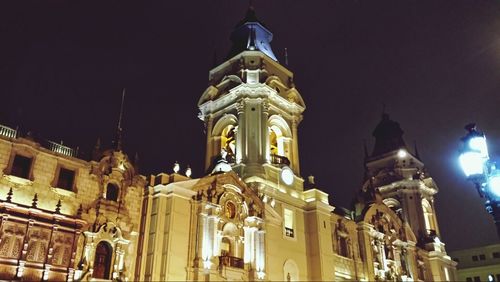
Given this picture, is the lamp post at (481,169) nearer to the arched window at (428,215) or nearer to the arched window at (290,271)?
the arched window at (290,271)

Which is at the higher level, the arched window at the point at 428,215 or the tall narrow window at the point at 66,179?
the arched window at the point at 428,215

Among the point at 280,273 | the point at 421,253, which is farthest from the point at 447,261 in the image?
the point at 280,273

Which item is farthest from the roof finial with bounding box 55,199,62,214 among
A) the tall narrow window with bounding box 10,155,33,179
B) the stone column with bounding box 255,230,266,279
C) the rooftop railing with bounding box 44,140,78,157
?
the stone column with bounding box 255,230,266,279

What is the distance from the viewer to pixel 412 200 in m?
54.0

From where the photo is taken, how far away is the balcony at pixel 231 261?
29344mm

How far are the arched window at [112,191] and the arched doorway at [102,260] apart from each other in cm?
255

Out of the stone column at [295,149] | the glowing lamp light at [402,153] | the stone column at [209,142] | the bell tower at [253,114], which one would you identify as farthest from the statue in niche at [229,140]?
A: the glowing lamp light at [402,153]

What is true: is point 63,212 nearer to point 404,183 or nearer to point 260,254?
point 260,254

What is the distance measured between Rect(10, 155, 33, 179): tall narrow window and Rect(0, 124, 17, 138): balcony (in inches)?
45.4

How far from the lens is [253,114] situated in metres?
38.0

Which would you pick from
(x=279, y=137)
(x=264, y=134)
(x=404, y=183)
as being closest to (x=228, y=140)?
(x=279, y=137)

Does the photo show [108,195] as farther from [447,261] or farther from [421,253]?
[447,261]

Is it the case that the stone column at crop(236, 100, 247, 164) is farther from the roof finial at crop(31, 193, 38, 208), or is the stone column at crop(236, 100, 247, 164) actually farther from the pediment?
the roof finial at crop(31, 193, 38, 208)

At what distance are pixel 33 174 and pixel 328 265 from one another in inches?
860
